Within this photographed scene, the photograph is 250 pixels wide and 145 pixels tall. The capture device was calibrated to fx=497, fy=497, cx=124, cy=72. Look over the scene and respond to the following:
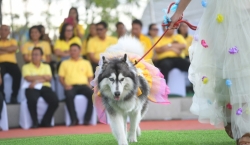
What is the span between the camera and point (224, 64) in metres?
5.44

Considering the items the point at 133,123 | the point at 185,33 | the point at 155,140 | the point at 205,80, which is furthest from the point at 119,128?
the point at 185,33

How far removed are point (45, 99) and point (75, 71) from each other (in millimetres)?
900

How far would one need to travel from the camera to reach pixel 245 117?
538cm

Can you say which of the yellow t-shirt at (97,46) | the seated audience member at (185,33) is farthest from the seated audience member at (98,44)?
the seated audience member at (185,33)

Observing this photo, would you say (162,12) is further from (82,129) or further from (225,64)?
(225,64)

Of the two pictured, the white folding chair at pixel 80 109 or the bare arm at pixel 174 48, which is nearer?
the white folding chair at pixel 80 109

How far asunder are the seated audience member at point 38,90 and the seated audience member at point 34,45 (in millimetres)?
402

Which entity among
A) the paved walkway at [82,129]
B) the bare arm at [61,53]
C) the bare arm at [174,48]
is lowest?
the paved walkway at [82,129]

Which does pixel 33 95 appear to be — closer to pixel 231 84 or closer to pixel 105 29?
pixel 105 29

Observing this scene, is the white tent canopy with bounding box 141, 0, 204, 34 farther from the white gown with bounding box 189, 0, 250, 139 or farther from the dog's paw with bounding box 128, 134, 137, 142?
the white gown with bounding box 189, 0, 250, 139

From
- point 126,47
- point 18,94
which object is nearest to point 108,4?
point 18,94

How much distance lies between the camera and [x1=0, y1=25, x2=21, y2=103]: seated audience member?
10781 mm

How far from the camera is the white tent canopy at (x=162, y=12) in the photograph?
15.2 meters

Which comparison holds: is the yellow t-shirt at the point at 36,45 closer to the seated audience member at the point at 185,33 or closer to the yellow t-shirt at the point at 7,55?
the yellow t-shirt at the point at 7,55
